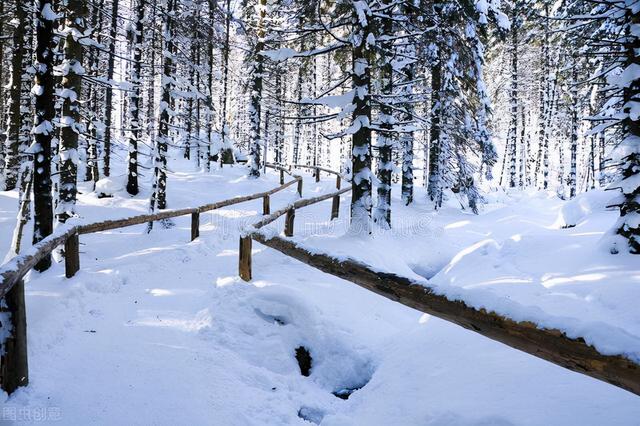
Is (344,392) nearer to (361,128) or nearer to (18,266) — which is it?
(18,266)

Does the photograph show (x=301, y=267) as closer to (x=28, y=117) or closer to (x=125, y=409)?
(x=125, y=409)

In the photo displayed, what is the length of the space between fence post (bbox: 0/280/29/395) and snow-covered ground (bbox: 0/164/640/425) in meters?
0.15

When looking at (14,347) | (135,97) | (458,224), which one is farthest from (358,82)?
(135,97)

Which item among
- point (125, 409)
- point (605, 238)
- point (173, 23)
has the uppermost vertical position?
point (173, 23)

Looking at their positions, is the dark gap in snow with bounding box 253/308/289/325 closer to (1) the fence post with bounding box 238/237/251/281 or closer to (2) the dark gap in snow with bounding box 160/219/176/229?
(1) the fence post with bounding box 238/237/251/281

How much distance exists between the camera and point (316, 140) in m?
41.7

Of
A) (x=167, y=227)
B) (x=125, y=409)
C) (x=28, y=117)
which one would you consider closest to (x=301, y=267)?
(x=125, y=409)

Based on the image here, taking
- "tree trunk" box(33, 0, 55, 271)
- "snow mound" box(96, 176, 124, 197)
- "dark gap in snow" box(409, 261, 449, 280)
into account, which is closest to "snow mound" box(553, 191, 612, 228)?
"dark gap in snow" box(409, 261, 449, 280)

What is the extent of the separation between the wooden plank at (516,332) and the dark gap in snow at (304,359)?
6.55 feet

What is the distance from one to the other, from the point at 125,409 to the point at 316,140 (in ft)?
129

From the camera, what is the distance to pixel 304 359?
221 inches

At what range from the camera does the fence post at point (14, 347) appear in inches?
135

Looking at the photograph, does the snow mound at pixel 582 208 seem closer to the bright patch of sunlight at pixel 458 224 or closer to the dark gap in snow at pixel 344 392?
the bright patch of sunlight at pixel 458 224

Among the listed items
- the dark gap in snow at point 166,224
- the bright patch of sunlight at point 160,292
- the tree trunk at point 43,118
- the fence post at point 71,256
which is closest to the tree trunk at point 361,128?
the bright patch of sunlight at point 160,292
